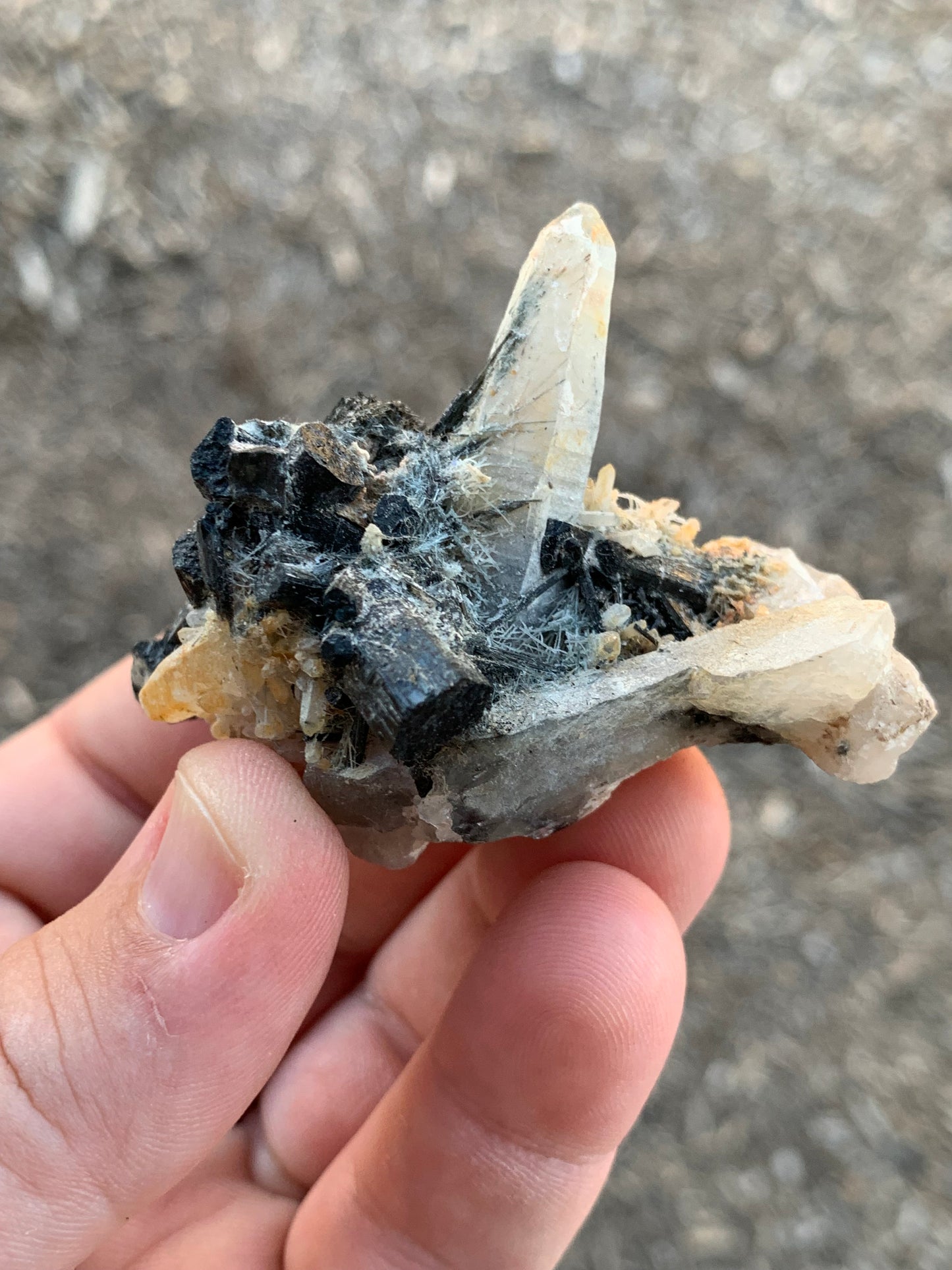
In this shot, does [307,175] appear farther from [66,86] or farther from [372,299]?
[66,86]

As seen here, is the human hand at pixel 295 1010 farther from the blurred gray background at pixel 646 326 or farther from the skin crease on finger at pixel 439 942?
the blurred gray background at pixel 646 326

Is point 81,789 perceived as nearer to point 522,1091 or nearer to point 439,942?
point 439,942

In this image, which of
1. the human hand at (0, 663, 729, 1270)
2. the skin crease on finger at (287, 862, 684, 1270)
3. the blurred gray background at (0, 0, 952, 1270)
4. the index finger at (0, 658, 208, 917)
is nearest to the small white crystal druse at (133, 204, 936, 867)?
the human hand at (0, 663, 729, 1270)

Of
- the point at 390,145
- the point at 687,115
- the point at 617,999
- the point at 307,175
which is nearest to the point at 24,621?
the point at 307,175

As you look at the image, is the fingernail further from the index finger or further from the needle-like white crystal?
the index finger

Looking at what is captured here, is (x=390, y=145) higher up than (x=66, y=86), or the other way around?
(x=66, y=86)

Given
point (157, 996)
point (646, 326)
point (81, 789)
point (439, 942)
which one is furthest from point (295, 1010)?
point (646, 326)

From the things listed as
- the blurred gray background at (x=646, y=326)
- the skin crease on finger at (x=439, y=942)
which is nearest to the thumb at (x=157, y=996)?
the skin crease on finger at (x=439, y=942)
